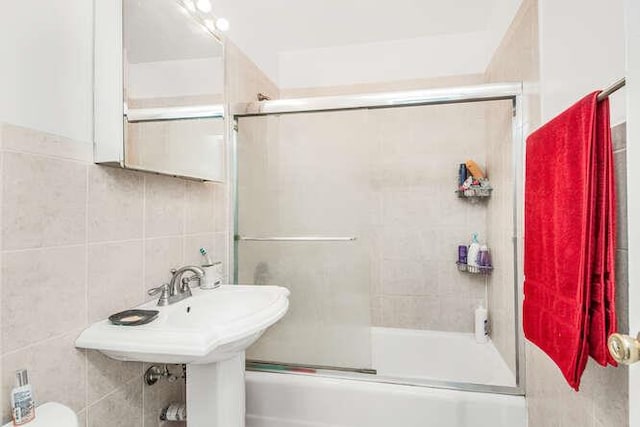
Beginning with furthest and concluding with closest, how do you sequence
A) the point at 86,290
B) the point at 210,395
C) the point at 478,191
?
the point at 478,191 < the point at 210,395 < the point at 86,290

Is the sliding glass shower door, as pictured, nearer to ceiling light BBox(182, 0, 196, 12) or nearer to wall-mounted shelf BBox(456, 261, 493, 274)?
ceiling light BBox(182, 0, 196, 12)

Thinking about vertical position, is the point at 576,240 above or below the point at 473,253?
above

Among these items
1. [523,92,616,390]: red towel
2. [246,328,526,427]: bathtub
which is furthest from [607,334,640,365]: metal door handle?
[246,328,526,427]: bathtub

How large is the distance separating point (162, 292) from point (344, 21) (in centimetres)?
195

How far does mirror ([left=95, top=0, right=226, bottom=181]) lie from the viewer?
985mm

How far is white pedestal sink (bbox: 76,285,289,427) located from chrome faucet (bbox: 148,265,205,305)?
3cm

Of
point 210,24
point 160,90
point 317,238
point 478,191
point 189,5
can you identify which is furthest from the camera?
point 478,191

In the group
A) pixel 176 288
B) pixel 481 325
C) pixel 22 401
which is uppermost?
pixel 176 288

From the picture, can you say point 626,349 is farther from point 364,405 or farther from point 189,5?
point 189,5

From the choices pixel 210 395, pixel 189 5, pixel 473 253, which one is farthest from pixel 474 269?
pixel 189 5

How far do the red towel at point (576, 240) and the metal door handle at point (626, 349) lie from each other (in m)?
0.22

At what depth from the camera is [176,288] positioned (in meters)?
1.27

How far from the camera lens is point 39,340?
32.2 inches

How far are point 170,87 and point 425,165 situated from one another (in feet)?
5.53
